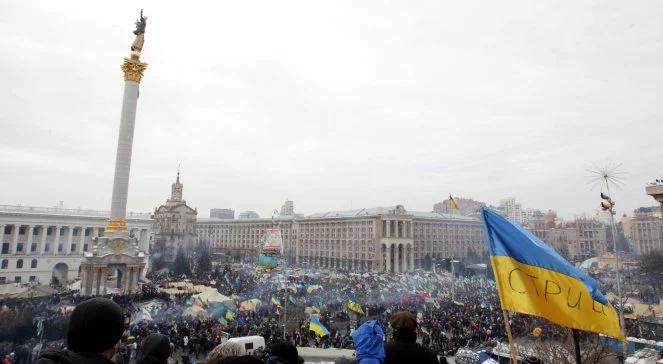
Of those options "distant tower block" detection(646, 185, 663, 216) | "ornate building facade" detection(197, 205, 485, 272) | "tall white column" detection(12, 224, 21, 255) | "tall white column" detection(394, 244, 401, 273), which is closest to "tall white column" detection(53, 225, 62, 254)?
"tall white column" detection(12, 224, 21, 255)

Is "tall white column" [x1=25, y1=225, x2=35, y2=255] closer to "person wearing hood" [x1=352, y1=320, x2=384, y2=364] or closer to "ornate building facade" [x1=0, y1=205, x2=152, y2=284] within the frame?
"ornate building facade" [x1=0, y1=205, x2=152, y2=284]

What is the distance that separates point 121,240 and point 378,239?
51145 mm

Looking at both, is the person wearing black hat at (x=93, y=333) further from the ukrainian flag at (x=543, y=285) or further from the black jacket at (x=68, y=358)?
the ukrainian flag at (x=543, y=285)

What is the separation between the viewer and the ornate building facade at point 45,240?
48469 millimetres

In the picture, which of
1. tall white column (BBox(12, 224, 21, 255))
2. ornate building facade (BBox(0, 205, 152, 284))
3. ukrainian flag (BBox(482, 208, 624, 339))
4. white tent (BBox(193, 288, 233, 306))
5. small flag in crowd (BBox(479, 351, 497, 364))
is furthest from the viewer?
tall white column (BBox(12, 224, 21, 255))

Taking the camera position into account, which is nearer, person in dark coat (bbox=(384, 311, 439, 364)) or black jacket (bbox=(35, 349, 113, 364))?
black jacket (bbox=(35, 349, 113, 364))

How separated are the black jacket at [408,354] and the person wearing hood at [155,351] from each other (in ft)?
8.35

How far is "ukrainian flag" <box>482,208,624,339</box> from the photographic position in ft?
16.6

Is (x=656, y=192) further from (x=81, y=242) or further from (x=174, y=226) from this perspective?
(x=174, y=226)

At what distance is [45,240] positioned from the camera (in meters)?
51.6

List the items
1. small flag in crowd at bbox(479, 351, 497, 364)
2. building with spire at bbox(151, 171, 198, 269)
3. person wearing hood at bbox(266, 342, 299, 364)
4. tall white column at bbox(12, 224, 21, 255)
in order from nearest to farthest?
person wearing hood at bbox(266, 342, 299, 364)
small flag in crowd at bbox(479, 351, 497, 364)
tall white column at bbox(12, 224, 21, 255)
building with spire at bbox(151, 171, 198, 269)

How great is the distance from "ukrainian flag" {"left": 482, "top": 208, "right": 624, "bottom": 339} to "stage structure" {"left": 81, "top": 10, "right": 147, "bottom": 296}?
34783mm

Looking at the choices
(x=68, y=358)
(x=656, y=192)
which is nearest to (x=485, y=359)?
(x=656, y=192)

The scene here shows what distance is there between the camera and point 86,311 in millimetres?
2473
